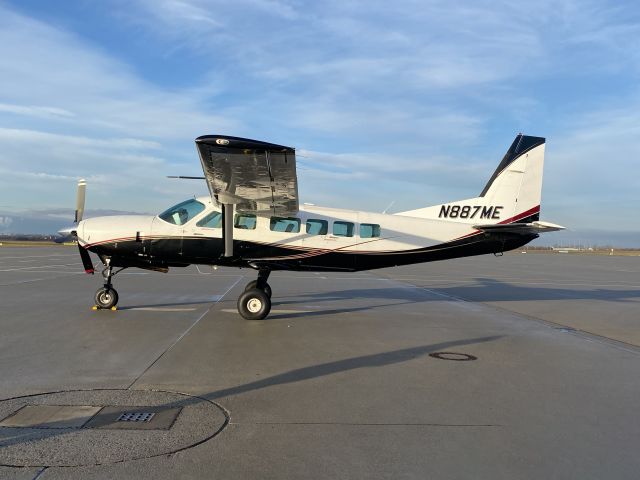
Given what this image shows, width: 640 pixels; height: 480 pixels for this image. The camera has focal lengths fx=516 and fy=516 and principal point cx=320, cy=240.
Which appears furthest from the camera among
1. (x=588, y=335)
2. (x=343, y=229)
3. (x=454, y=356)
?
(x=343, y=229)

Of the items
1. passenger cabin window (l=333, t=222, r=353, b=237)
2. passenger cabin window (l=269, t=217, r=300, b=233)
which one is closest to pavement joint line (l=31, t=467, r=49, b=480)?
passenger cabin window (l=269, t=217, r=300, b=233)

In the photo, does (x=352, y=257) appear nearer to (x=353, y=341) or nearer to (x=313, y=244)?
(x=313, y=244)

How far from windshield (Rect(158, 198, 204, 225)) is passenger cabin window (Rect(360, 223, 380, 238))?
12.2 ft

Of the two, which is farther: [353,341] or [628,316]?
[628,316]

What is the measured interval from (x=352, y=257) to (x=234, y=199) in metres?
3.15

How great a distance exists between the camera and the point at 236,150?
27.9 ft

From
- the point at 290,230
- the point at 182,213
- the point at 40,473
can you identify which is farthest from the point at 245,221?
the point at 40,473

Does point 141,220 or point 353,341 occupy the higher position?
point 141,220

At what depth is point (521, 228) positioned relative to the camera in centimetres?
1211

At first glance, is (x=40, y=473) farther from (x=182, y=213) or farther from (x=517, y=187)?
(x=517, y=187)

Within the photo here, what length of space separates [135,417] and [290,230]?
7417mm

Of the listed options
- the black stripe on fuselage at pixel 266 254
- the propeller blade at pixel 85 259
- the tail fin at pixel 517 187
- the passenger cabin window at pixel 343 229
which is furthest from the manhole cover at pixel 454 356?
the propeller blade at pixel 85 259

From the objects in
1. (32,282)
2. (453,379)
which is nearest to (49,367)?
(453,379)

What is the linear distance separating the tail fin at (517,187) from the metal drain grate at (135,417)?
998cm
